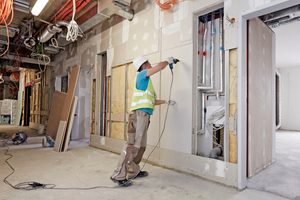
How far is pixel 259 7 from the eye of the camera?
2.19 meters

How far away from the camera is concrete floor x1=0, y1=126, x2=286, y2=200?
2094mm

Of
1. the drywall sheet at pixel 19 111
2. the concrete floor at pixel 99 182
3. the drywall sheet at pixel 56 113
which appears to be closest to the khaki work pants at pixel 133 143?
the concrete floor at pixel 99 182

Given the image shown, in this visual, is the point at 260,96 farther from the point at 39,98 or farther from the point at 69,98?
the point at 39,98

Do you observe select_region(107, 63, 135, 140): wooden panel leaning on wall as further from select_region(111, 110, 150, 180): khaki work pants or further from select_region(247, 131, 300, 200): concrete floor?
select_region(247, 131, 300, 200): concrete floor

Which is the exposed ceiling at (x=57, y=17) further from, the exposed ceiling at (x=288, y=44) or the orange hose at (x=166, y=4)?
the exposed ceiling at (x=288, y=44)

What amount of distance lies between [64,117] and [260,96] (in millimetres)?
4054

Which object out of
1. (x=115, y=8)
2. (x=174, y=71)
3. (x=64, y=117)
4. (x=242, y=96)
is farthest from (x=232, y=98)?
(x=64, y=117)

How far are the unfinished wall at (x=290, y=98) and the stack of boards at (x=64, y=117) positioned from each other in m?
8.94

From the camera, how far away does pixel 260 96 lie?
2.90 metres

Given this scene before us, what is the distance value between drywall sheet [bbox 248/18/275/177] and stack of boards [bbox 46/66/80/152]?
3635 millimetres

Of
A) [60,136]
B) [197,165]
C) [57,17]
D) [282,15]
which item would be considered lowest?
[197,165]

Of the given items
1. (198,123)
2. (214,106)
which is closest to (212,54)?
(214,106)

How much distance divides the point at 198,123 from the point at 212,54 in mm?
1061

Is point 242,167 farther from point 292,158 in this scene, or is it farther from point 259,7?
point 292,158
